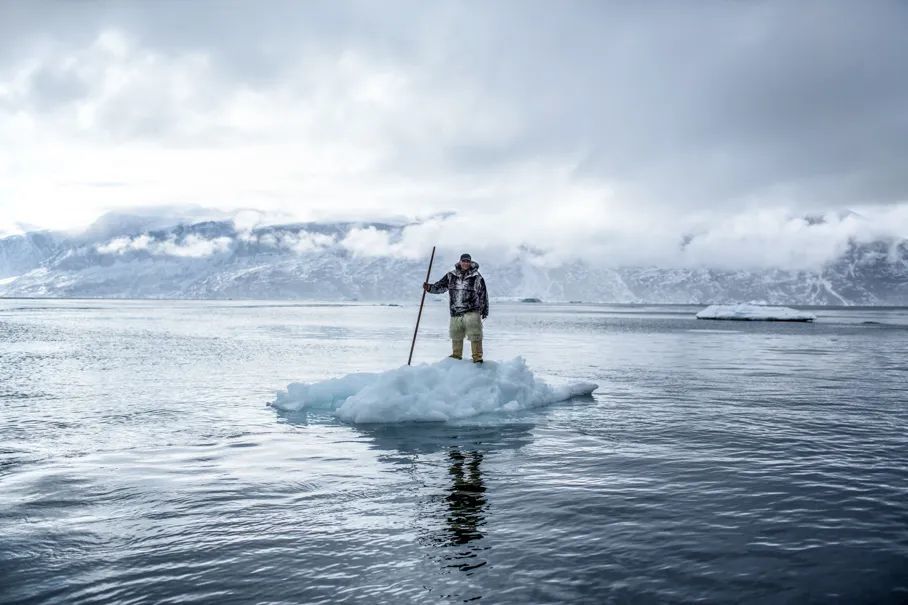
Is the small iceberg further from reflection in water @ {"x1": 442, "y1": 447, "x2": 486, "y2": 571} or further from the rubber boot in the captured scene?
reflection in water @ {"x1": 442, "y1": 447, "x2": 486, "y2": 571}

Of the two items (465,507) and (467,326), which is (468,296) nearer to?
(467,326)

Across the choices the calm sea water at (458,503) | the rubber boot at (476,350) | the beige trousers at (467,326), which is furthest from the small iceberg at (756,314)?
the beige trousers at (467,326)

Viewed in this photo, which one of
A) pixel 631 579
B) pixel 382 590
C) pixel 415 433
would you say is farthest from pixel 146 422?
pixel 631 579

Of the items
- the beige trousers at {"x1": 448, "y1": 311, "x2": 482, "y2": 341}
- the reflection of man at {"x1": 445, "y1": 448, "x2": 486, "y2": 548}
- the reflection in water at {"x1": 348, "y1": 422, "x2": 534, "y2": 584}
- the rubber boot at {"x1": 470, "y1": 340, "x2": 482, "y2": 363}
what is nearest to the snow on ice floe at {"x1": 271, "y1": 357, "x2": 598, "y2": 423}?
the rubber boot at {"x1": 470, "y1": 340, "x2": 482, "y2": 363}

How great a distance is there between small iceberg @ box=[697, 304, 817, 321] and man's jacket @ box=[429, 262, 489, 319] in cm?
10477

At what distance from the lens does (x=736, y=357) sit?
3791 centimetres

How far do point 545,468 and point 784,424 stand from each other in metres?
7.68

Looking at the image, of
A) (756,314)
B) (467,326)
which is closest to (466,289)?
(467,326)

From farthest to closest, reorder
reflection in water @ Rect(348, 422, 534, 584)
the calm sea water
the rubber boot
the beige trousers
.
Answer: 1. the rubber boot
2. the beige trousers
3. reflection in water @ Rect(348, 422, 534, 584)
4. the calm sea water

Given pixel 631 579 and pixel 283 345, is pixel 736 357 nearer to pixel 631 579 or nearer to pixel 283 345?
pixel 283 345

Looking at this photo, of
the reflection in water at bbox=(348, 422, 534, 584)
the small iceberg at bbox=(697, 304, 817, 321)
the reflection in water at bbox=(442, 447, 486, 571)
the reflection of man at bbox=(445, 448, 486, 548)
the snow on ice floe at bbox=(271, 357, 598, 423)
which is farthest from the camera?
the small iceberg at bbox=(697, 304, 817, 321)

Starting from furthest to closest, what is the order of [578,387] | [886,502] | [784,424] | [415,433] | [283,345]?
[283,345] < [578,387] < [784,424] < [415,433] < [886,502]

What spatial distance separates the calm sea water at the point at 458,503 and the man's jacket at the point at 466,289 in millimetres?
3140

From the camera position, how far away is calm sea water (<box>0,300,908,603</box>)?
625 cm
